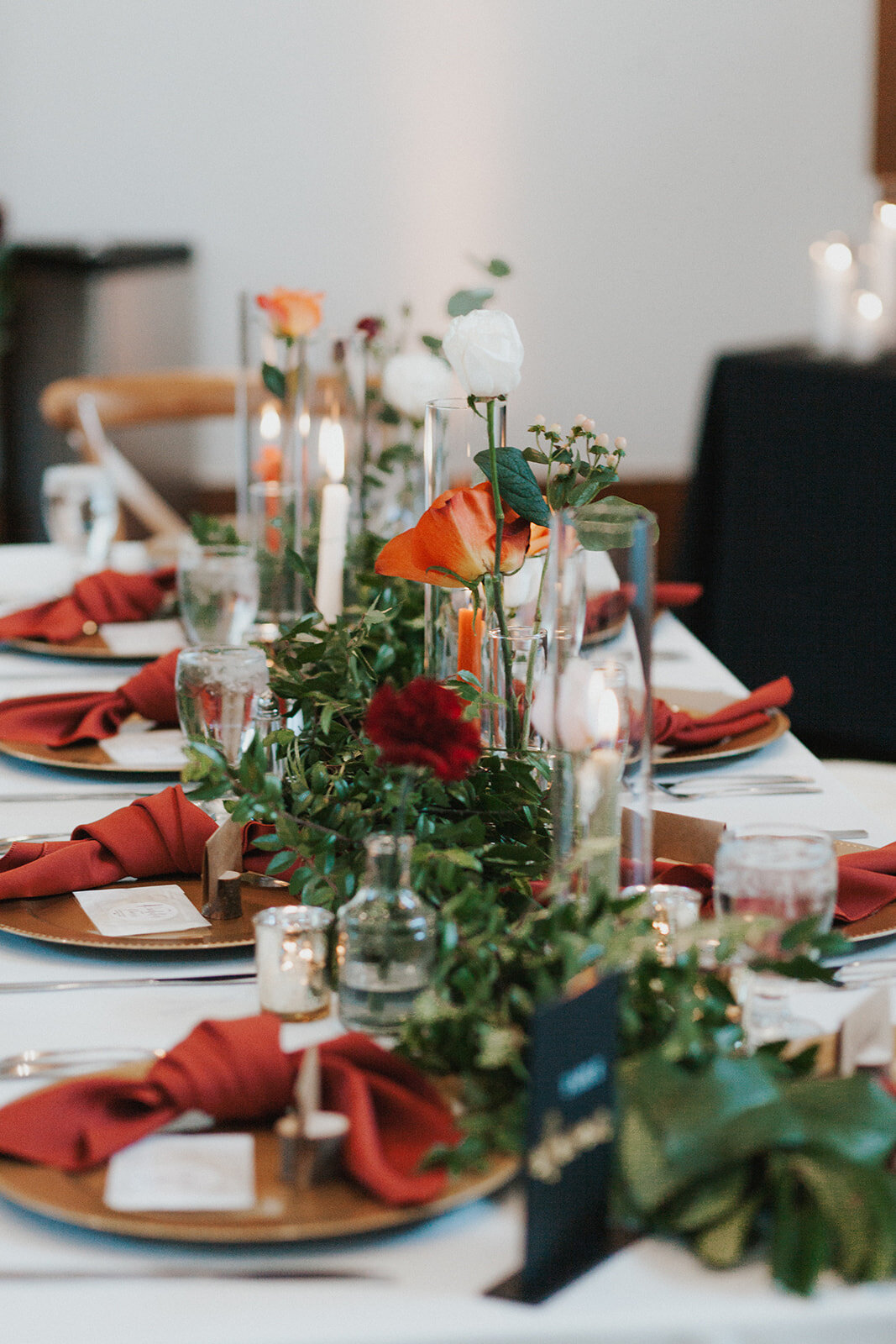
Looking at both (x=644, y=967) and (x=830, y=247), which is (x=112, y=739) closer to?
(x=644, y=967)

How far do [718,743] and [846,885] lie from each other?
405 mm

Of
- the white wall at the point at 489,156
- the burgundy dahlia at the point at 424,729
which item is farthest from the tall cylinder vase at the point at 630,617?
the white wall at the point at 489,156

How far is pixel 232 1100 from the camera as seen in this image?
0.65 meters

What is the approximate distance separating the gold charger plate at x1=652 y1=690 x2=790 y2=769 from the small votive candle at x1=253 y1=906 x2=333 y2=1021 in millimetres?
539

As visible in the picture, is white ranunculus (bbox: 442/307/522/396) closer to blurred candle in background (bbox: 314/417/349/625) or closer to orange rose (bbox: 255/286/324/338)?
blurred candle in background (bbox: 314/417/349/625)

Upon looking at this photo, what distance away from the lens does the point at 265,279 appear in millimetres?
→ 5297

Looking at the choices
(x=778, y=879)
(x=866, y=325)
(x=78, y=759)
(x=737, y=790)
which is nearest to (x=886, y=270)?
(x=866, y=325)

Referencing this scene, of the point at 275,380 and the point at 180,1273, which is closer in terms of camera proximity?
the point at 180,1273

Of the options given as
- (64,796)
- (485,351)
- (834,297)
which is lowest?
(64,796)

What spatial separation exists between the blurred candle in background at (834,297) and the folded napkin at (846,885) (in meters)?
3.12

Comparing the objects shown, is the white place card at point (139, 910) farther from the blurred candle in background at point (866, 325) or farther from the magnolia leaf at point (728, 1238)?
the blurred candle in background at point (866, 325)

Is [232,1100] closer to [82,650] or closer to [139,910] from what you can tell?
[139,910]

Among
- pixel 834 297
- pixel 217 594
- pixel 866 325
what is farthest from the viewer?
pixel 834 297

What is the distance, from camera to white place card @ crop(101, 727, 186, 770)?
1261mm
